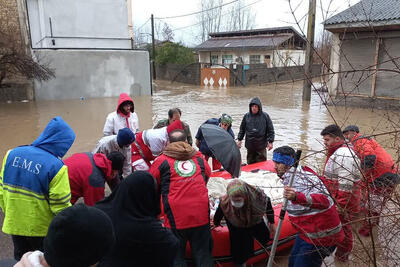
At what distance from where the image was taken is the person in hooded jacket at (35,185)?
237 cm

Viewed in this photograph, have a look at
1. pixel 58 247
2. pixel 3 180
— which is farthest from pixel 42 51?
pixel 58 247

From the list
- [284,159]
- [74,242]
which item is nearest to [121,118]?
[284,159]

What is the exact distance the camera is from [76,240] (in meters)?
1.34

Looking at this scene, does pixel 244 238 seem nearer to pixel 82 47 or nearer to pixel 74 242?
pixel 74 242

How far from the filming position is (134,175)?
2035 mm

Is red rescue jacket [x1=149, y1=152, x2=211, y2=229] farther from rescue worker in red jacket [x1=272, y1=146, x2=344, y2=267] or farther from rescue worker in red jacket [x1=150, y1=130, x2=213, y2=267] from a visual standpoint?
rescue worker in red jacket [x1=272, y1=146, x2=344, y2=267]

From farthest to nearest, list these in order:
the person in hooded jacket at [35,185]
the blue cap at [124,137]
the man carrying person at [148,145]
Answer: the man carrying person at [148,145]
the blue cap at [124,137]
the person in hooded jacket at [35,185]

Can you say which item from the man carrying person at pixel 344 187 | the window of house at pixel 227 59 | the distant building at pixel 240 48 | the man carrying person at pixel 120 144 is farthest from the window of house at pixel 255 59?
the man carrying person at pixel 344 187

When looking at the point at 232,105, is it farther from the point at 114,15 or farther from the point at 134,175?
the point at 134,175

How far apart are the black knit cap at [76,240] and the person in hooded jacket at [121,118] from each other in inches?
150

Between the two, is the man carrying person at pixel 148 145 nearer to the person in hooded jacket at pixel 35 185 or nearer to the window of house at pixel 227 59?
the person in hooded jacket at pixel 35 185

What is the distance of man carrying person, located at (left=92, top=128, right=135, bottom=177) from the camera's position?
371cm

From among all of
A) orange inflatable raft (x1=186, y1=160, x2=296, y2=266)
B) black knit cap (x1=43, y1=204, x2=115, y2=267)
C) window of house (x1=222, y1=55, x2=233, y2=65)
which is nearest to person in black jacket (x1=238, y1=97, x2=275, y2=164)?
orange inflatable raft (x1=186, y1=160, x2=296, y2=266)

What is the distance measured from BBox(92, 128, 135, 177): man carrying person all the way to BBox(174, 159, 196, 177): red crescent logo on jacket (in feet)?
3.60
